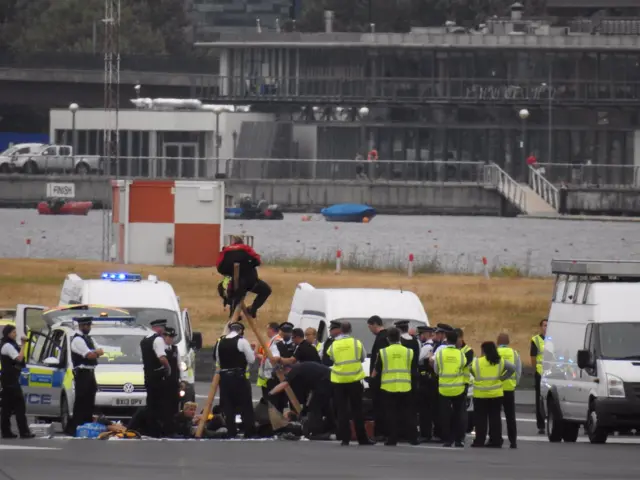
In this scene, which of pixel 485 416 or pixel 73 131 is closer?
pixel 485 416

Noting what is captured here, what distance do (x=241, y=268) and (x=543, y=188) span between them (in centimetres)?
9232

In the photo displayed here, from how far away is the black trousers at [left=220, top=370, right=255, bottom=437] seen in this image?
2461cm

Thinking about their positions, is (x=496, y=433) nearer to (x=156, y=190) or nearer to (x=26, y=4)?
(x=156, y=190)

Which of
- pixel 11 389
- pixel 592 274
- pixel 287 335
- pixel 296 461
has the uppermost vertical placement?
pixel 592 274

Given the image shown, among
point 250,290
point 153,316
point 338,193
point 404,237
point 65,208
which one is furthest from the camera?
point 338,193

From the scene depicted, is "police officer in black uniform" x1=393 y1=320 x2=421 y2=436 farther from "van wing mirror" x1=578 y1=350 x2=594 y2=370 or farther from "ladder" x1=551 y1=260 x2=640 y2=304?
"ladder" x1=551 y1=260 x2=640 y2=304

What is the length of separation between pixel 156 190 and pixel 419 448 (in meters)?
35.2

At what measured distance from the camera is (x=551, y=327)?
26328 millimetres

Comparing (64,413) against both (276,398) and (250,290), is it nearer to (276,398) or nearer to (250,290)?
(276,398)

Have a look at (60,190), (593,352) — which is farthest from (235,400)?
(60,190)

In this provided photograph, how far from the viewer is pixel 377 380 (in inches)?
961

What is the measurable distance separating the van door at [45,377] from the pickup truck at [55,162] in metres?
87.5

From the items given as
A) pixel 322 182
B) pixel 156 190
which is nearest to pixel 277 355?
pixel 156 190

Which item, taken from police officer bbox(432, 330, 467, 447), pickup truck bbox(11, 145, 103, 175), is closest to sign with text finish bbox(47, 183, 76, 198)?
pickup truck bbox(11, 145, 103, 175)
